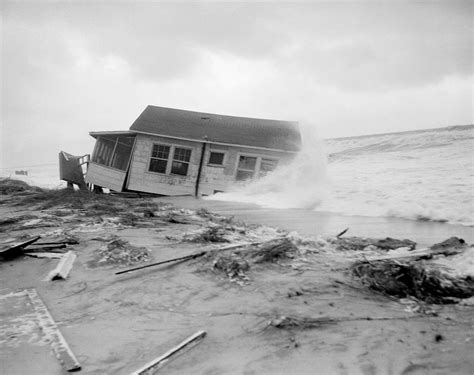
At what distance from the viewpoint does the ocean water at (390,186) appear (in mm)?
9055

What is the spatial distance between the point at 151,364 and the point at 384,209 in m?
8.96

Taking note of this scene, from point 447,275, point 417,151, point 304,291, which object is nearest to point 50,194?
point 304,291

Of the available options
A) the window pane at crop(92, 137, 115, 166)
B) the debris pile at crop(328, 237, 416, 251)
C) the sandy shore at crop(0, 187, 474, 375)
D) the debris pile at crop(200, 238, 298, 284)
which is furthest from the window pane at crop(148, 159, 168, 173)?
the debris pile at crop(328, 237, 416, 251)

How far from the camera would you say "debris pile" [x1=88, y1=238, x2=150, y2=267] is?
4.63 meters

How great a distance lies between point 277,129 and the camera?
66.6ft

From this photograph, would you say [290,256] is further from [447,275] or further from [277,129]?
[277,129]

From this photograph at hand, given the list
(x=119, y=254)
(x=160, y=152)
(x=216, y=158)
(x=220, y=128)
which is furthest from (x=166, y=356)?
(x=220, y=128)

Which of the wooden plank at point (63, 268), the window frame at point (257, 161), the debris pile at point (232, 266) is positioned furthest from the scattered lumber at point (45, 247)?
the window frame at point (257, 161)

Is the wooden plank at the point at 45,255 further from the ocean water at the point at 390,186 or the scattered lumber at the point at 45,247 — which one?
the ocean water at the point at 390,186

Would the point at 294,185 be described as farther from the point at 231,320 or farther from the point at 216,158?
the point at 231,320

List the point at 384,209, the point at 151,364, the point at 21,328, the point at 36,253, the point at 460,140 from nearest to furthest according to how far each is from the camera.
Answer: the point at 151,364
the point at 21,328
the point at 36,253
the point at 384,209
the point at 460,140

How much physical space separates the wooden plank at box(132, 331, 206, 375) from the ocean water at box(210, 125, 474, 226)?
759 centimetres

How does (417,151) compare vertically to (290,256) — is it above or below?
above

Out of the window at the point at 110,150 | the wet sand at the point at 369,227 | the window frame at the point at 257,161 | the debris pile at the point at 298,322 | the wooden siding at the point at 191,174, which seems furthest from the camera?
the window at the point at 110,150
